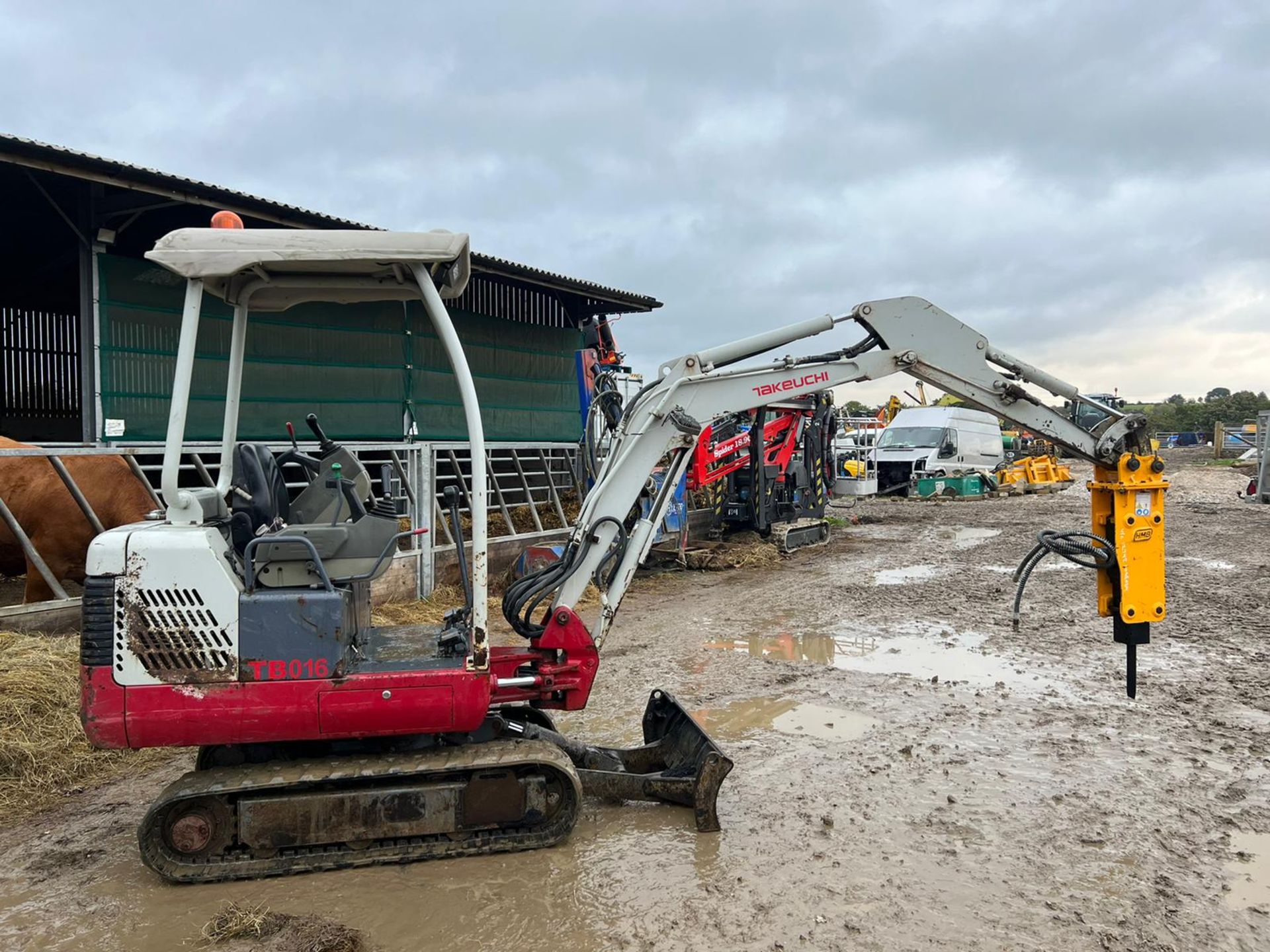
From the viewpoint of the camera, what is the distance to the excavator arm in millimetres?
4695

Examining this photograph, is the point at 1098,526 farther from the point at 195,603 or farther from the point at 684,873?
the point at 195,603

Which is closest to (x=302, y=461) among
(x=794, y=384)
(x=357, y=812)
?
(x=357, y=812)

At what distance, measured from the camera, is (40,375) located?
1398 centimetres

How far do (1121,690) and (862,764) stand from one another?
2.49 metres

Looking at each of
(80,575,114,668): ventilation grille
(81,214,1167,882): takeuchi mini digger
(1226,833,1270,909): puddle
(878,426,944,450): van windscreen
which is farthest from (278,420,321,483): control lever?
(878,426,944,450): van windscreen

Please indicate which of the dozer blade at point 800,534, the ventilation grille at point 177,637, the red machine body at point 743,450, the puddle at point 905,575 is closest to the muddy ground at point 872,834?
the ventilation grille at point 177,637

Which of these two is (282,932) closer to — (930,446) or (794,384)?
(794,384)

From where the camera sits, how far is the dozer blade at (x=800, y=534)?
1362cm

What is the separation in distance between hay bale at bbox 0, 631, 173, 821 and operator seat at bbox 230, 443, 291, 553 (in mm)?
1953

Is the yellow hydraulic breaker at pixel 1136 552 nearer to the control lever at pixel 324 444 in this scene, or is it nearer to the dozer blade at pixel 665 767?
the dozer blade at pixel 665 767

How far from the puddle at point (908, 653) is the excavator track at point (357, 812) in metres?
3.74

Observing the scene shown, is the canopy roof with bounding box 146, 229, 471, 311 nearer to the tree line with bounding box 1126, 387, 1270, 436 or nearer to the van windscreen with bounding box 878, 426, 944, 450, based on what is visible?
the van windscreen with bounding box 878, 426, 944, 450

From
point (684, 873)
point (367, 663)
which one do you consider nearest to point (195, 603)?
point (367, 663)

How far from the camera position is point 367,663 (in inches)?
153
